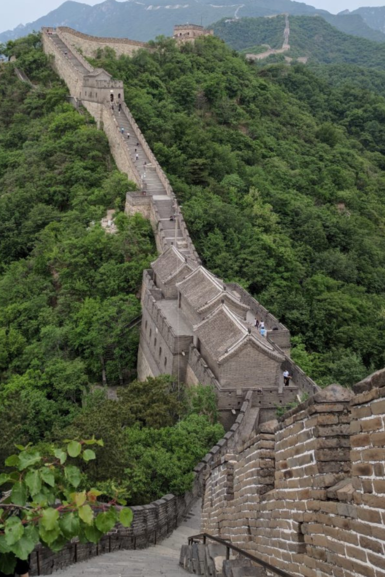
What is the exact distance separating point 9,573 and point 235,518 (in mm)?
6085

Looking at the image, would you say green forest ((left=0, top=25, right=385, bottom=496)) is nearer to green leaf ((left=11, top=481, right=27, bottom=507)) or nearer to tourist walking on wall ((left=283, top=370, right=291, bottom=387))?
tourist walking on wall ((left=283, top=370, right=291, bottom=387))

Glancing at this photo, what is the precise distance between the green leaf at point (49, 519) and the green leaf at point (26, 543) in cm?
13

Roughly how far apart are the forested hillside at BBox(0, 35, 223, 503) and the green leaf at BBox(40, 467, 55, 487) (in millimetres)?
11553

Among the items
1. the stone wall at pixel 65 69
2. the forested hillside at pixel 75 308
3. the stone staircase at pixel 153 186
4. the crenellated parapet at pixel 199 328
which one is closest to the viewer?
the forested hillside at pixel 75 308

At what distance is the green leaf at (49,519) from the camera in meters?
5.17

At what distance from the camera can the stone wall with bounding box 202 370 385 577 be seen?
5.65 metres

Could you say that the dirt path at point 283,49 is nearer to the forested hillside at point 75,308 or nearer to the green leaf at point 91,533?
the forested hillside at point 75,308

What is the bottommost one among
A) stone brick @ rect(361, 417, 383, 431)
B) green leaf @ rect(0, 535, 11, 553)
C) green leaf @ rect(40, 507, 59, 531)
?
green leaf @ rect(0, 535, 11, 553)

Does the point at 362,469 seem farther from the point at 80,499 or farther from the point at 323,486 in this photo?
the point at 80,499

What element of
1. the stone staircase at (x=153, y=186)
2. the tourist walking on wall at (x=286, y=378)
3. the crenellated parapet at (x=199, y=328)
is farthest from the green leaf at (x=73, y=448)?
the stone staircase at (x=153, y=186)

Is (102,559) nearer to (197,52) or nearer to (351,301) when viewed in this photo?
(351,301)

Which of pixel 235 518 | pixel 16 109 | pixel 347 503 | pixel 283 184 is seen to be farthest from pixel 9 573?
pixel 16 109


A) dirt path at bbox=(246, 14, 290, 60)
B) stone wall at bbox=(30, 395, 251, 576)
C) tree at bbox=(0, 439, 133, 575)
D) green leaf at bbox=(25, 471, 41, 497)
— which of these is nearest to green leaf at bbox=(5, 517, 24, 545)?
tree at bbox=(0, 439, 133, 575)

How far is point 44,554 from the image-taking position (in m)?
12.1
